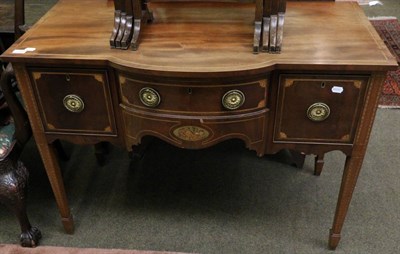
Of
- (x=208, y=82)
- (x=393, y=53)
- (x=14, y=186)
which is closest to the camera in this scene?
(x=208, y=82)

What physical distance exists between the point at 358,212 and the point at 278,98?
2.36 feet

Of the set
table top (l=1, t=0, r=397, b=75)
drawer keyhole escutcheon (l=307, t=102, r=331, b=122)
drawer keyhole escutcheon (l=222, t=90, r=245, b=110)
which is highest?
table top (l=1, t=0, r=397, b=75)

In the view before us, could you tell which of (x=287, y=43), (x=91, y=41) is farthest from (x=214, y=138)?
(x=91, y=41)

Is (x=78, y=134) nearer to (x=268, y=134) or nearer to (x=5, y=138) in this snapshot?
(x=5, y=138)

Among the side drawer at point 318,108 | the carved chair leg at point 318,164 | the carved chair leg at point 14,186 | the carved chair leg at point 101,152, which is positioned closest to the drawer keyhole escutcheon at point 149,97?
the side drawer at point 318,108

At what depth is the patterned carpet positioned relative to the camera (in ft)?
6.89

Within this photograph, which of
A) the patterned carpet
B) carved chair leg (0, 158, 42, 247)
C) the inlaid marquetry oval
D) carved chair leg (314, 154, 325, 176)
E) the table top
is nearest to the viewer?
the table top

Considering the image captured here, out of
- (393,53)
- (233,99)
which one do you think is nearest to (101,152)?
(233,99)

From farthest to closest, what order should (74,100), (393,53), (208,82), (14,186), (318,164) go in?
(393,53) < (318,164) < (14,186) < (74,100) < (208,82)

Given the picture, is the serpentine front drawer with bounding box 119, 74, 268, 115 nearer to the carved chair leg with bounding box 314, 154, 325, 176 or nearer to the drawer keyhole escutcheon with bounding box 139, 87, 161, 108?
the drawer keyhole escutcheon with bounding box 139, 87, 161, 108

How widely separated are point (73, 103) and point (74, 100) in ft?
0.04

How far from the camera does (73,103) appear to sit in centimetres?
110

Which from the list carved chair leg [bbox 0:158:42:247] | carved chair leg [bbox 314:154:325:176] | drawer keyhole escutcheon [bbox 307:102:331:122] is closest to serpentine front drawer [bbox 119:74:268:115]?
drawer keyhole escutcheon [bbox 307:102:331:122]

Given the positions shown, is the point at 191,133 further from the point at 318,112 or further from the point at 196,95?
the point at 318,112
